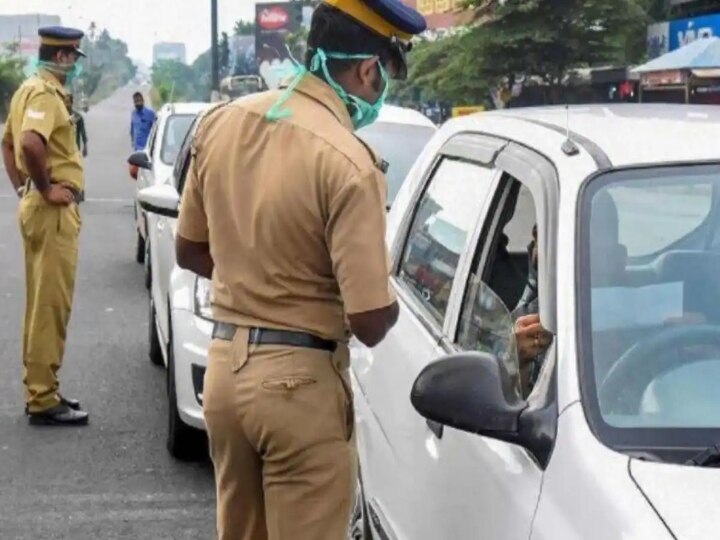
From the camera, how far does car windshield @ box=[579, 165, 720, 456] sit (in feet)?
8.71

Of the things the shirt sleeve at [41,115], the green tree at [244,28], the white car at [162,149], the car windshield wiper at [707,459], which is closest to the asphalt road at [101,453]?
the white car at [162,149]

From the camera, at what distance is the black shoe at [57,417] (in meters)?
6.79

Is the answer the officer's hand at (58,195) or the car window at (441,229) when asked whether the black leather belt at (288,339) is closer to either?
the car window at (441,229)

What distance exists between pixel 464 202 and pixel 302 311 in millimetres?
932

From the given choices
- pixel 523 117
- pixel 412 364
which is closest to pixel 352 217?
pixel 412 364

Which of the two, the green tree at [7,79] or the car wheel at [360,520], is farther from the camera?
the green tree at [7,79]

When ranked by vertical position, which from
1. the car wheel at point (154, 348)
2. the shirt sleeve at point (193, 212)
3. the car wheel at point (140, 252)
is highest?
the shirt sleeve at point (193, 212)

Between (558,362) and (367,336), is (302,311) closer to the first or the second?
(367,336)

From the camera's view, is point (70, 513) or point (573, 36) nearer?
point (70, 513)

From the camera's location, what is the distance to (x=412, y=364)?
3.62m

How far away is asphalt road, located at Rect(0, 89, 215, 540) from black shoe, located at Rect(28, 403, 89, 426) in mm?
60

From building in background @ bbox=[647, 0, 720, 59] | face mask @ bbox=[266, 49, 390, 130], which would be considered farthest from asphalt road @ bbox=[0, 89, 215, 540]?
building in background @ bbox=[647, 0, 720, 59]

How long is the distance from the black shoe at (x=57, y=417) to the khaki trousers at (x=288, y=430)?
377 centimetres

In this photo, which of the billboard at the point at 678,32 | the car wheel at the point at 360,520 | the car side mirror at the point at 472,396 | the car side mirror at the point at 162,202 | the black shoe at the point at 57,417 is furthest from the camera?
the billboard at the point at 678,32
